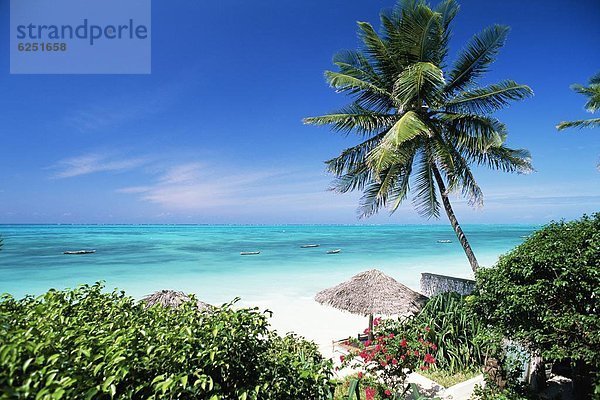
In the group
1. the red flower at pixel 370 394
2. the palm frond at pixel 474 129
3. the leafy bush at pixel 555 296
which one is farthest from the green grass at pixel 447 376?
the palm frond at pixel 474 129

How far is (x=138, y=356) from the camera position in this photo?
151cm

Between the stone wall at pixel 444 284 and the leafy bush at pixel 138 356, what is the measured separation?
21.9 feet

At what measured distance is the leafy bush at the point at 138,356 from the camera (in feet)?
4.06

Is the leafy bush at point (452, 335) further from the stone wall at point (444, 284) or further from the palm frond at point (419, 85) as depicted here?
the palm frond at point (419, 85)

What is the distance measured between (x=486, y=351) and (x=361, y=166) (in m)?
4.61

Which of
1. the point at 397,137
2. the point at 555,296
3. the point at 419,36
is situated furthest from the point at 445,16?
the point at 555,296

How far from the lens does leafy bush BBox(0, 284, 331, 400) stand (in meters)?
1.24

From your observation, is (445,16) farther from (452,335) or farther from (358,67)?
(452,335)

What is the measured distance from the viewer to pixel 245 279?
49.5 ft

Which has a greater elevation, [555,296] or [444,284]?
[555,296]

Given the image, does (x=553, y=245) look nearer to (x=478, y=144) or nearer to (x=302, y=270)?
(x=478, y=144)

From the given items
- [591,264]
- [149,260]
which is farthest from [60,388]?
[149,260]

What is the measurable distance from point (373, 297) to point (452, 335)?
315 cm

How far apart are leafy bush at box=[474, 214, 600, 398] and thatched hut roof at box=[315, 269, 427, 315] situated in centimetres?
439
